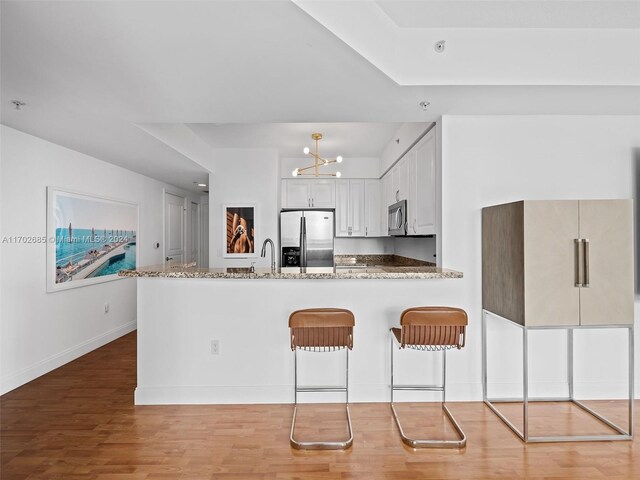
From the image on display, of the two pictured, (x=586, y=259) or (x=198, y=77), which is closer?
(x=198, y=77)

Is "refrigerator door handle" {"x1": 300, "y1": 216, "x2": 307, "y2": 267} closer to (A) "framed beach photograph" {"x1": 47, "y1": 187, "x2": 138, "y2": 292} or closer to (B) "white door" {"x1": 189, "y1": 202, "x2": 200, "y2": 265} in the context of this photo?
(A) "framed beach photograph" {"x1": 47, "y1": 187, "x2": 138, "y2": 292}

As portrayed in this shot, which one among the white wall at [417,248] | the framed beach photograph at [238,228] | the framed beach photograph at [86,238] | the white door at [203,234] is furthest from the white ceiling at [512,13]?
the white door at [203,234]

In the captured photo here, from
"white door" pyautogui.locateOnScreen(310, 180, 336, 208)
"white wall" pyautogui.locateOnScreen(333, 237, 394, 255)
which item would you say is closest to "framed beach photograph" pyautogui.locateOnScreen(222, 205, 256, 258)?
"white door" pyautogui.locateOnScreen(310, 180, 336, 208)

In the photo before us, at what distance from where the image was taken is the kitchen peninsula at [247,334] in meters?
2.90

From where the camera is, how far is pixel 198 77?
2.26 m

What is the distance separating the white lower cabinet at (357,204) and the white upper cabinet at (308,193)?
0.13 meters

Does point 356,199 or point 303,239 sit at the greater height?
point 356,199

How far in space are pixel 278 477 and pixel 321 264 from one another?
357cm

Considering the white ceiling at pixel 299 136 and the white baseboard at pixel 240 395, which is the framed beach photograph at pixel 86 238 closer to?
the white ceiling at pixel 299 136

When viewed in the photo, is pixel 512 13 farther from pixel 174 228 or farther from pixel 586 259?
pixel 174 228

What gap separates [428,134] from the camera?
3.31 meters

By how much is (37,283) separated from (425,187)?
148 inches

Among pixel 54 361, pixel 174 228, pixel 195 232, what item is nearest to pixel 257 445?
pixel 54 361

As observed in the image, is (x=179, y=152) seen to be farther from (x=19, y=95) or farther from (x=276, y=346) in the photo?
(x=276, y=346)
